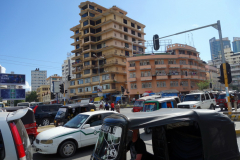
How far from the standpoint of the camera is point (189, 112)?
3119 mm

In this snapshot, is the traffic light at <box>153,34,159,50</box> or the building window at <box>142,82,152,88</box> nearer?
the traffic light at <box>153,34,159,50</box>

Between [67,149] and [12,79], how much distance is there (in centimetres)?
3790


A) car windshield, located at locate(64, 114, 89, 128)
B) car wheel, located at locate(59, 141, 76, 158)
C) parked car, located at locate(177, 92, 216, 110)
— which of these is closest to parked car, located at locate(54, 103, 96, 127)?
car windshield, located at locate(64, 114, 89, 128)

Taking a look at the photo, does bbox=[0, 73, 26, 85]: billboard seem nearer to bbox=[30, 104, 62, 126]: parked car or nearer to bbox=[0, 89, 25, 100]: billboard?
bbox=[0, 89, 25, 100]: billboard

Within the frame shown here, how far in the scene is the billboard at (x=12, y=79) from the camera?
3641cm

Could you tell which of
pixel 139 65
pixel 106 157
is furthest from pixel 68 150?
pixel 139 65

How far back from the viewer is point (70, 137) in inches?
257

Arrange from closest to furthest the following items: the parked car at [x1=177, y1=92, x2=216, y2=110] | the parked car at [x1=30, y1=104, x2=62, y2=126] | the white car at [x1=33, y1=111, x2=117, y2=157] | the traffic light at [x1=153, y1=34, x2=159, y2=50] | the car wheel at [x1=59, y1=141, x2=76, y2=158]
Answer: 1. the white car at [x1=33, y1=111, x2=117, y2=157]
2. the car wheel at [x1=59, y1=141, x2=76, y2=158]
3. the traffic light at [x1=153, y1=34, x2=159, y2=50]
4. the parked car at [x1=30, y1=104, x2=62, y2=126]
5. the parked car at [x1=177, y1=92, x2=216, y2=110]

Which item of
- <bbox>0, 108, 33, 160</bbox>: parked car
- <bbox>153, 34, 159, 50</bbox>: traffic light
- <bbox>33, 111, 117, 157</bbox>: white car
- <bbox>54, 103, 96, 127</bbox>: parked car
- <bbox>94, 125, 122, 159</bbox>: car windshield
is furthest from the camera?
<bbox>153, 34, 159, 50</bbox>: traffic light

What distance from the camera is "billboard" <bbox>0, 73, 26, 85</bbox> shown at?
3641cm

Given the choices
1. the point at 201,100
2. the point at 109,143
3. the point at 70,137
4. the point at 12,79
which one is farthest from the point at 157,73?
the point at 109,143

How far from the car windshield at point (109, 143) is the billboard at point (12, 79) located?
133 ft

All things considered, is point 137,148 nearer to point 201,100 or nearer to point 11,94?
point 201,100

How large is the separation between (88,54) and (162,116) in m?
57.1
